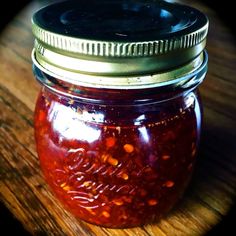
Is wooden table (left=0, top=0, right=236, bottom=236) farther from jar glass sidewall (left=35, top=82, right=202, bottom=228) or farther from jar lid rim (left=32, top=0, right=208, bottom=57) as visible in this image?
jar lid rim (left=32, top=0, right=208, bottom=57)

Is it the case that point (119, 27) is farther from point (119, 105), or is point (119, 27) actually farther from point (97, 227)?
point (97, 227)

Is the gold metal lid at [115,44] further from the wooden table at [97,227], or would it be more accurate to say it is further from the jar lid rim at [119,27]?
the wooden table at [97,227]

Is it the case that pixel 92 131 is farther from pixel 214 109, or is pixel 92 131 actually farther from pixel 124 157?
pixel 214 109

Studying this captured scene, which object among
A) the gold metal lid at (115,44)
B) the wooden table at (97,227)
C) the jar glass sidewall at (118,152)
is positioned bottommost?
the wooden table at (97,227)

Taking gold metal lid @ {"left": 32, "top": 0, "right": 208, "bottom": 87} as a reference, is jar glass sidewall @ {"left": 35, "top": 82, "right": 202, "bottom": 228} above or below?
below

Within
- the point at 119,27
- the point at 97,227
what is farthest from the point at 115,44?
the point at 97,227

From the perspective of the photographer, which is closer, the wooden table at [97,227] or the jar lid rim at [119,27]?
the jar lid rim at [119,27]

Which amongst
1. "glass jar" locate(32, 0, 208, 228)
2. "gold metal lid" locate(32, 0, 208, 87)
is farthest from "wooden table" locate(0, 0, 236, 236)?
"gold metal lid" locate(32, 0, 208, 87)

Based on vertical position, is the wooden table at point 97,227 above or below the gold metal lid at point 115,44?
below

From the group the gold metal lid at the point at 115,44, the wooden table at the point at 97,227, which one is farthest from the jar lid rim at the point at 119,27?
the wooden table at the point at 97,227
